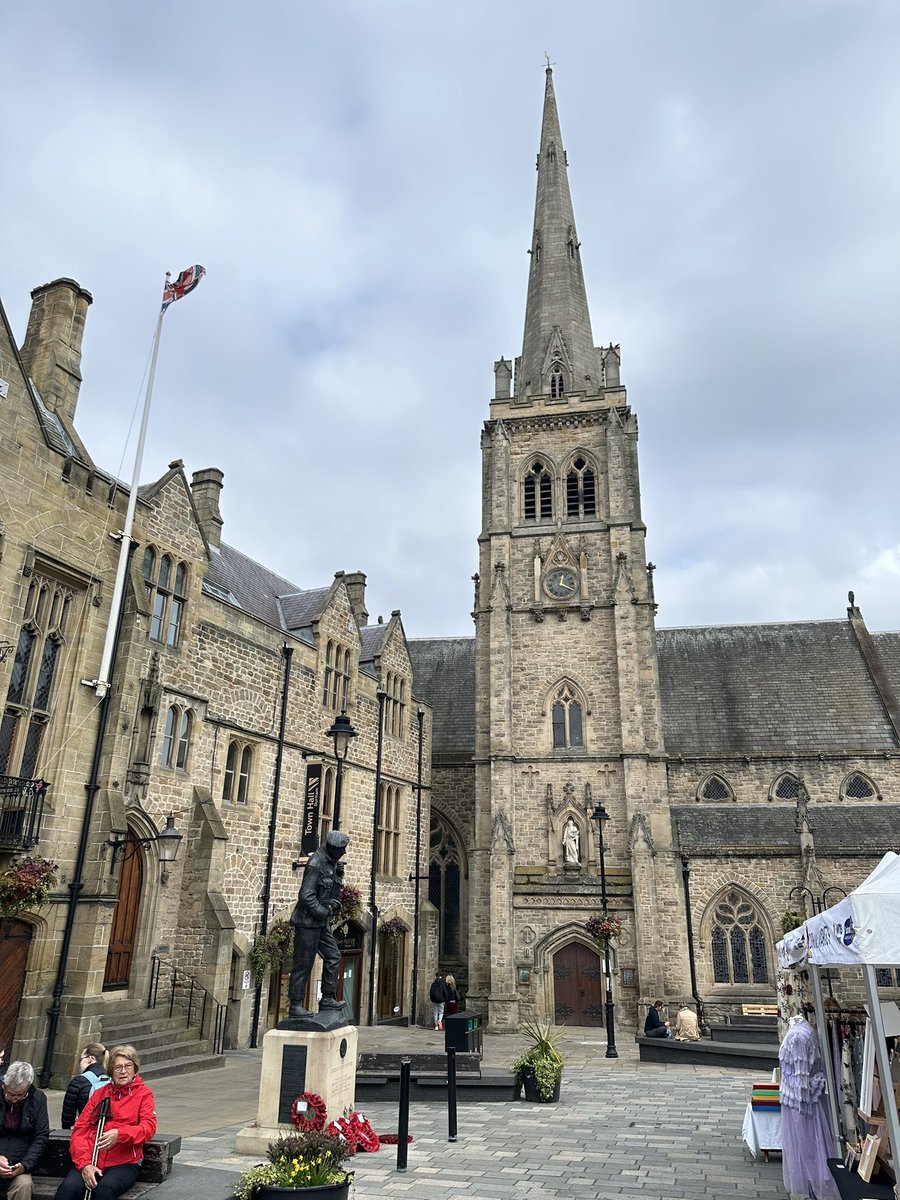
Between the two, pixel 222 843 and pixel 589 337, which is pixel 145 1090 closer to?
pixel 222 843

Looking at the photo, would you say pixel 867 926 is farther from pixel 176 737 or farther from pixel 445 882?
pixel 445 882

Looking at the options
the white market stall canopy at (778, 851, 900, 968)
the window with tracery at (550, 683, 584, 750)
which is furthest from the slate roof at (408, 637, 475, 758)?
the white market stall canopy at (778, 851, 900, 968)

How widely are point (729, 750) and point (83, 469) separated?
26006mm

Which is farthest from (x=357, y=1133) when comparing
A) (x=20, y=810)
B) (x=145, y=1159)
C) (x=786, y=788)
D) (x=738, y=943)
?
(x=786, y=788)

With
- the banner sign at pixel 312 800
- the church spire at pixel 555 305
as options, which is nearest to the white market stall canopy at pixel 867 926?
the banner sign at pixel 312 800

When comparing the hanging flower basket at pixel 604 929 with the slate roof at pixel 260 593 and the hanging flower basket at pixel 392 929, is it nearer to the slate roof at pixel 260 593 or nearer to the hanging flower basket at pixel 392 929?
the hanging flower basket at pixel 392 929

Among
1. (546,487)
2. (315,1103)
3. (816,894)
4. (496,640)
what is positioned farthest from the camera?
(546,487)

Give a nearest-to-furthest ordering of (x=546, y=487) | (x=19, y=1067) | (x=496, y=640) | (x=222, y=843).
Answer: (x=19, y=1067) < (x=222, y=843) < (x=496, y=640) < (x=546, y=487)

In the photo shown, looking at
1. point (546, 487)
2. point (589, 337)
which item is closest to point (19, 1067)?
point (546, 487)

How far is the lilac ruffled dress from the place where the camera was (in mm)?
7836

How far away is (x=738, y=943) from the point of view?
2630 cm

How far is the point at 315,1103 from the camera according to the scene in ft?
28.7

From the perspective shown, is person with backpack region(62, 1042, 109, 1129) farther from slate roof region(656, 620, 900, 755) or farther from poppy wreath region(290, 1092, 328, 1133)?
slate roof region(656, 620, 900, 755)

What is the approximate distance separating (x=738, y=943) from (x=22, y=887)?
72.5 ft
